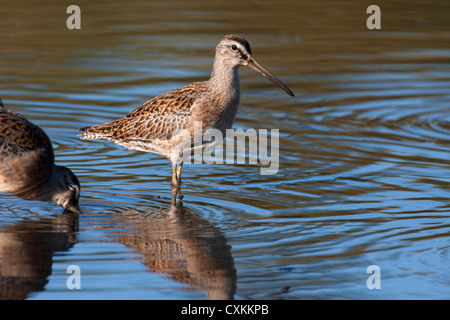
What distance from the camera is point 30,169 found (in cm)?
789

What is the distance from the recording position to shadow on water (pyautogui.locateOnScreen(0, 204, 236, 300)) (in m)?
6.37

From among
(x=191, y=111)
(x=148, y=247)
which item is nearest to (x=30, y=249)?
A: (x=148, y=247)

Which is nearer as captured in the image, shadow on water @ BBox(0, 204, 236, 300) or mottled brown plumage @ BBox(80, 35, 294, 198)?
shadow on water @ BBox(0, 204, 236, 300)

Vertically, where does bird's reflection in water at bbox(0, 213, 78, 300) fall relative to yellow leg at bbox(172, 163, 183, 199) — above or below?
below

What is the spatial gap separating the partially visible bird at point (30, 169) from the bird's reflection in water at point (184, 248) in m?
0.64

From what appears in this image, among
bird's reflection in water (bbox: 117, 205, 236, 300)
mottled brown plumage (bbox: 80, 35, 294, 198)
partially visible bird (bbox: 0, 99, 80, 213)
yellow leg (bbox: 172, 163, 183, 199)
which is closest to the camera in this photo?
bird's reflection in water (bbox: 117, 205, 236, 300)

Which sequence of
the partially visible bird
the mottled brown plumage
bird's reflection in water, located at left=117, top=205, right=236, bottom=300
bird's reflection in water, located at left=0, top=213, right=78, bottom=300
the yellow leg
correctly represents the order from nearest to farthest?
bird's reflection in water, located at left=0, top=213, right=78, bottom=300, bird's reflection in water, located at left=117, top=205, right=236, bottom=300, the partially visible bird, the yellow leg, the mottled brown plumage

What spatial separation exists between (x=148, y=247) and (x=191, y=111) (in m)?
2.33

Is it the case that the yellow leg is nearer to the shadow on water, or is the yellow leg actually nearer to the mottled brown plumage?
the mottled brown plumage

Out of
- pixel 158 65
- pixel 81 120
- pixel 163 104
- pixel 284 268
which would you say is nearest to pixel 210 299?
pixel 284 268

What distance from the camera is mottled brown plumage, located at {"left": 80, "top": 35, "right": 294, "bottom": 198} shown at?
9.07 meters

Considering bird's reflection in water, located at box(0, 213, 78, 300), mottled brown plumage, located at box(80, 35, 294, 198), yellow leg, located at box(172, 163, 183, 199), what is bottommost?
bird's reflection in water, located at box(0, 213, 78, 300)

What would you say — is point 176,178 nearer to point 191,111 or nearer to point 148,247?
point 191,111

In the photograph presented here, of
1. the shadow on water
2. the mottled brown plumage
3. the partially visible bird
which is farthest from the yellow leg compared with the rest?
the partially visible bird
